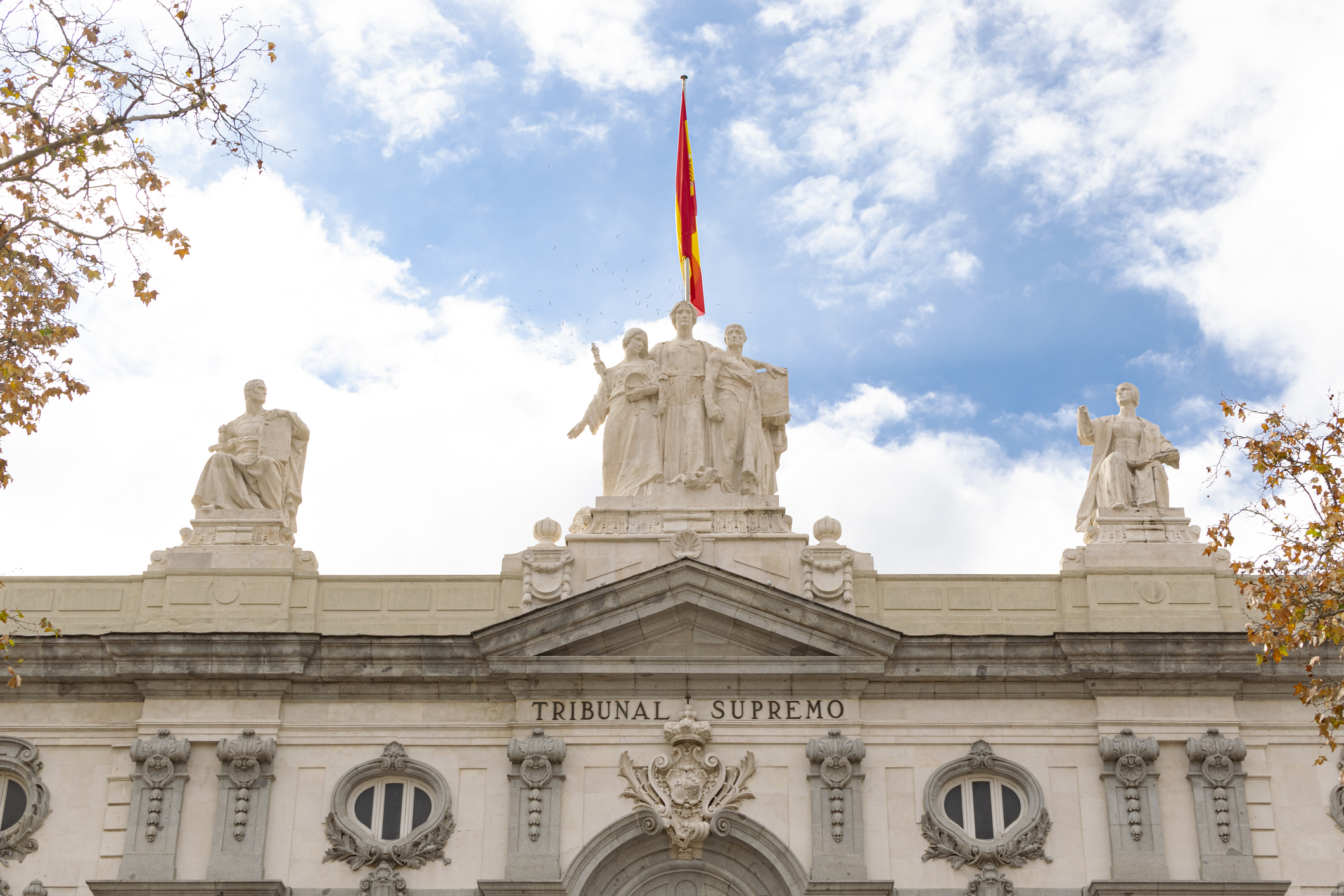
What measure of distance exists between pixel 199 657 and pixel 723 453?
25.2ft

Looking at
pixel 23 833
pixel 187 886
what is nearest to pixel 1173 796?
pixel 187 886

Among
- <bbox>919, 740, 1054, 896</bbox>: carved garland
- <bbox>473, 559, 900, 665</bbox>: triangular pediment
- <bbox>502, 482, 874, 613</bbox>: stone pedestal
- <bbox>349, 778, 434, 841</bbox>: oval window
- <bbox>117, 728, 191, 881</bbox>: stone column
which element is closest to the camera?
<bbox>919, 740, 1054, 896</bbox>: carved garland

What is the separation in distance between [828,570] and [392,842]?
6.75 meters

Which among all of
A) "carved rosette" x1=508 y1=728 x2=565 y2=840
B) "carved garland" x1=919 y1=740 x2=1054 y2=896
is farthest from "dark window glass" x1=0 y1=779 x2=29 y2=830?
"carved garland" x1=919 y1=740 x2=1054 y2=896

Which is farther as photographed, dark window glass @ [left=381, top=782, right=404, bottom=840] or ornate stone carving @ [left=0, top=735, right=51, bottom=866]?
dark window glass @ [left=381, top=782, right=404, bottom=840]

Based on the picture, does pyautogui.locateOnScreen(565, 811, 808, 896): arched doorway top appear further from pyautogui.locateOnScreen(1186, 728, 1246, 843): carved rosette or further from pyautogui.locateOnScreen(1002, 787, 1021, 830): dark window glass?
pyautogui.locateOnScreen(1186, 728, 1246, 843): carved rosette

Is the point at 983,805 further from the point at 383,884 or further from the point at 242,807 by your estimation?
the point at 242,807

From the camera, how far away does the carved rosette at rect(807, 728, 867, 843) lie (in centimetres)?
2311

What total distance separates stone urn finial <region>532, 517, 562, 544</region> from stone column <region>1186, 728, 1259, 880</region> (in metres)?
8.79

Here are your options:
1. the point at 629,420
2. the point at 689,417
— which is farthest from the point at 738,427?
the point at 629,420

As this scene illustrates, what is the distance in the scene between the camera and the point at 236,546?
81.6 ft

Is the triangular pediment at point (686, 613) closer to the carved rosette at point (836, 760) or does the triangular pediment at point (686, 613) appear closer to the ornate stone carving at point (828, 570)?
the ornate stone carving at point (828, 570)

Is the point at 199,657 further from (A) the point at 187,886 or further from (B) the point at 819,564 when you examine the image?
(B) the point at 819,564

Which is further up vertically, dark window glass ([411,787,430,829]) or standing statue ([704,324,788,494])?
standing statue ([704,324,788,494])
